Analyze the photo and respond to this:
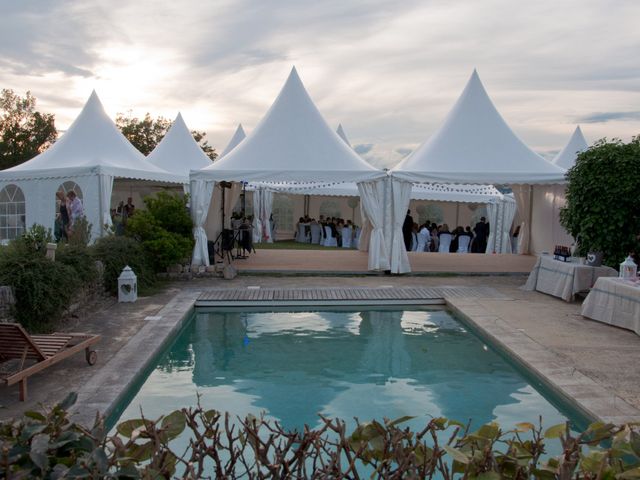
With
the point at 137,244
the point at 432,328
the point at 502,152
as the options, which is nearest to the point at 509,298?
the point at 432,328

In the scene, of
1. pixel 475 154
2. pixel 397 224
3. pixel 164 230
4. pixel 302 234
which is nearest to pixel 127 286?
pixel 164 230

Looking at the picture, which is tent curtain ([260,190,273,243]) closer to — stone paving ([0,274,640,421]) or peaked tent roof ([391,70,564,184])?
peaked tent roof ([391,70,564,184])

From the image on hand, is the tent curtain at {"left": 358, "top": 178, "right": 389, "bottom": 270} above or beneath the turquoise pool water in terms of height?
above

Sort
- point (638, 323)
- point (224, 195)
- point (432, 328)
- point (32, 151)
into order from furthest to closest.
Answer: point (32, 151), point (224, 195), point (432, 328), point (638, 323)

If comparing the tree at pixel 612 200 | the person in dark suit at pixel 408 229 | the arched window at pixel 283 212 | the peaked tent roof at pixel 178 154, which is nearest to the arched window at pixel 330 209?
the arched window at pixel 283 212

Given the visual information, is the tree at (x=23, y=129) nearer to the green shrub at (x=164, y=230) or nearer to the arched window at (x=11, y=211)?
the arched window at (x=11, y=211)

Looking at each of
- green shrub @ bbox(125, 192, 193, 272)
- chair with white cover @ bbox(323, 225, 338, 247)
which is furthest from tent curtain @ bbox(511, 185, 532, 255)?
green shrub @ bbox(125, 192, 193, 272)

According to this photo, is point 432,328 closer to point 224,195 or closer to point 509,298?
point 509,298

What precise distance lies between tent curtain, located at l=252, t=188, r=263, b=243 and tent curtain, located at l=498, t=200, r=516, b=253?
27.8ft

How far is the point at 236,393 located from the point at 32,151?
30278 millimetres

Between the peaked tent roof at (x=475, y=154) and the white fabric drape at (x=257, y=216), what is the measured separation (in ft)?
30.7

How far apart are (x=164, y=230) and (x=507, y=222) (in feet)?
37.2

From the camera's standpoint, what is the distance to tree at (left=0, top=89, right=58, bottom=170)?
31.3 metres

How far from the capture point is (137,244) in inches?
422
